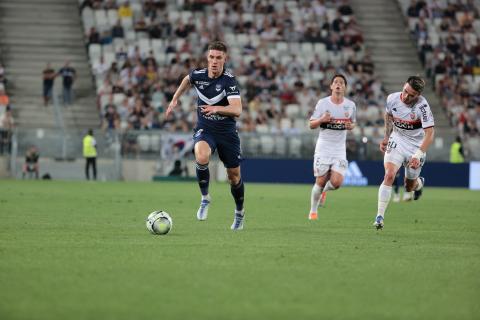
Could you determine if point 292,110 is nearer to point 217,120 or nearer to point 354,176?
point 354,176

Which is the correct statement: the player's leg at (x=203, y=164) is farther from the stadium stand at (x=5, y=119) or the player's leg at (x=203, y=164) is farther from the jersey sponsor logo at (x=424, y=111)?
the stadium stand at (x=5, y=119)

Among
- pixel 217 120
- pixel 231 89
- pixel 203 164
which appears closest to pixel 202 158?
pixel 203 164

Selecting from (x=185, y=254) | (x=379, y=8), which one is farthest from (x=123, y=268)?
(x=379, y=8)

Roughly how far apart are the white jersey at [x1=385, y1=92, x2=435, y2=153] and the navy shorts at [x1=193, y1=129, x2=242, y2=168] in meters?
2.72

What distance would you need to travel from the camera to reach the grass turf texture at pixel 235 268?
7.91m

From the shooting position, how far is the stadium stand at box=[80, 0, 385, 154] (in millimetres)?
42906

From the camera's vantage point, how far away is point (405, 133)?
16.8m

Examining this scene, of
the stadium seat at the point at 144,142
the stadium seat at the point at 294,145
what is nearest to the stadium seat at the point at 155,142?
the stadium seat at the point at 144,142

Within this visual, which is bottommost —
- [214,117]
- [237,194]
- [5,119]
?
[237,194]

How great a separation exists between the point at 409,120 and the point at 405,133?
10.7 inches

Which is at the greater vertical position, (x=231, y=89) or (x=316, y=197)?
(x=231, y=89)

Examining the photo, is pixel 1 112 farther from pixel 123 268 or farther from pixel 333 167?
pixel 123 268

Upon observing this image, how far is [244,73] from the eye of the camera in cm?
4528

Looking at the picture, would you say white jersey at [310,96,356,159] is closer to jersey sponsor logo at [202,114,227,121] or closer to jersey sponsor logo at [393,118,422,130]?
jersey sponsor logo at [393,118,422,130]
